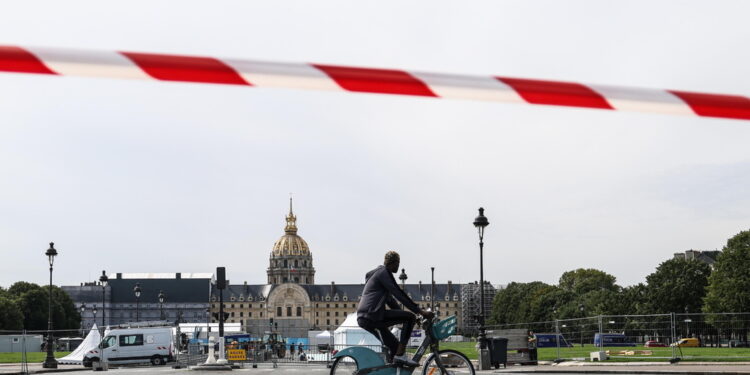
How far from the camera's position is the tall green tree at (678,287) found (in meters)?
83.1

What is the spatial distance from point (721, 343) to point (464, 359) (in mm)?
28297

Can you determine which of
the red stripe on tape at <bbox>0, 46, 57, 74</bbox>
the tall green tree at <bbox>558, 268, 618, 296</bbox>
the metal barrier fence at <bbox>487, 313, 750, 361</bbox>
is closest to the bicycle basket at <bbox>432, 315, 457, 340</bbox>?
the red stripe on tape at <bbox>0, 46, 57, 74</bbox>

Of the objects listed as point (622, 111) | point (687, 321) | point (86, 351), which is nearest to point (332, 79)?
point (622, 111)

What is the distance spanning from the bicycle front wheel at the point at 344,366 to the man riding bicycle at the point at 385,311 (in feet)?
1.26

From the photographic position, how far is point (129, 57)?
3.07m

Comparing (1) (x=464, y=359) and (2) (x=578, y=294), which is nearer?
A: (1) (x=464, y=359)

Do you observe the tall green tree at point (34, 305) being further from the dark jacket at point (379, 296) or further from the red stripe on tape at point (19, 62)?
the red stripe on tape at point (19, 62)

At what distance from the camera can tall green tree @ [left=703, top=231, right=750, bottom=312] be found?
67812mm

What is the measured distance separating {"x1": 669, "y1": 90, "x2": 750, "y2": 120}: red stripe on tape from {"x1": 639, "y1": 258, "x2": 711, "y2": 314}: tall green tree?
82.9m

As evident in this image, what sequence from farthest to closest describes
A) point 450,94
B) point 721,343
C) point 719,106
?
1. point 721,343
2. point 719,106
3. point 450,94

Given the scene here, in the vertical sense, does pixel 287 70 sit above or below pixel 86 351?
above

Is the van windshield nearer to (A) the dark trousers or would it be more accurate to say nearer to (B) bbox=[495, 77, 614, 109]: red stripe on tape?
(A) the dark trousers

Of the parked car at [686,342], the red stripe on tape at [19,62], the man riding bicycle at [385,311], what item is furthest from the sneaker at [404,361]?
the parked car at [686,342]

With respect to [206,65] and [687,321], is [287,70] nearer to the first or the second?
[206,65]
